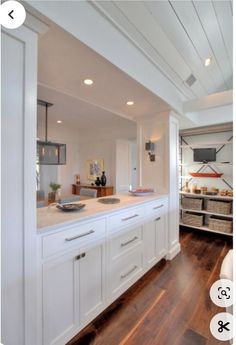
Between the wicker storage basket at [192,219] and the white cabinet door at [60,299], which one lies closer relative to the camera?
A: the white cabinet door at [60,299]

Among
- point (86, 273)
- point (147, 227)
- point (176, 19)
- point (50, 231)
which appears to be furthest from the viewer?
point (147, 227)

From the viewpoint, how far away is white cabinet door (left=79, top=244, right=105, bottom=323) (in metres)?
1.42

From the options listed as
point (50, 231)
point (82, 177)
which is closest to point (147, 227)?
point (50, 231)

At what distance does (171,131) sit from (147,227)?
148cm

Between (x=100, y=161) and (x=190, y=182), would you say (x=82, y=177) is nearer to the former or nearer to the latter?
(x=100, y=161)

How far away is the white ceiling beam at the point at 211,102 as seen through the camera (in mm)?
2478

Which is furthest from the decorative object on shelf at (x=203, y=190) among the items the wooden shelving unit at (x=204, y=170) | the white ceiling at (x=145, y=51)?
the white ceiling at (x=145, y=51)

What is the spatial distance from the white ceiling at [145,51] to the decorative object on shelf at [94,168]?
2625mm

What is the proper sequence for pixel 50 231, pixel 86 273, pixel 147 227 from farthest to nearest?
pixel 147 227
pixel 86 273
pixel 50 231

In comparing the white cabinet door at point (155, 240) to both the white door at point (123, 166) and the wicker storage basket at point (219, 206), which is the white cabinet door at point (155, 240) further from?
the white door at point (123, 166)

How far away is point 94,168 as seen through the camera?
17.3 ft

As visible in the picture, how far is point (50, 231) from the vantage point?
1.18 meters

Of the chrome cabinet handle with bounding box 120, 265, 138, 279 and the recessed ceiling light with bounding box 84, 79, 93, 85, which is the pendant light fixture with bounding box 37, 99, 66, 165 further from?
the chrome cabinet handle with bounding box 120, 265, 138, 279

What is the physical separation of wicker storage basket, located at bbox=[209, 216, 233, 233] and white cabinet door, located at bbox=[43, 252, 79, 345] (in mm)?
3155
